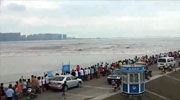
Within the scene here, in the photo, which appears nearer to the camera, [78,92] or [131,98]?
[131,98]

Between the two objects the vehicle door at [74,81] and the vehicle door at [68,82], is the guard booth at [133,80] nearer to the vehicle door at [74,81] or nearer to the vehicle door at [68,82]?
the vehicle door at [68,82]

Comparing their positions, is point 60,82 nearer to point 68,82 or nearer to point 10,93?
point 68,82

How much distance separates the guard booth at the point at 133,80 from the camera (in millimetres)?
23406

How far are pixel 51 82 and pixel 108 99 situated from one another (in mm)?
5224

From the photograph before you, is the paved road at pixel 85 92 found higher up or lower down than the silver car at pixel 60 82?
lower down

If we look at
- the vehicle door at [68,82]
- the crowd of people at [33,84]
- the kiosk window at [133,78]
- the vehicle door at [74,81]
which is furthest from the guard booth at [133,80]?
the crowd of people at [33,84]

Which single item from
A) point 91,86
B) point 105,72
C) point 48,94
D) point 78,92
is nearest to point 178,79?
point 105,72

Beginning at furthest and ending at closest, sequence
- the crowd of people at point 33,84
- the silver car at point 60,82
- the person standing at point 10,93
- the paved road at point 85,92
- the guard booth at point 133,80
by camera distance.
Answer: the silver car at point 60,82 → the guard booth at point 133,80 → the paved road at point 85,92 → the crowd of people at point 33,84 → the person standing at point 10,93

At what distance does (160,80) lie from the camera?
30.7m

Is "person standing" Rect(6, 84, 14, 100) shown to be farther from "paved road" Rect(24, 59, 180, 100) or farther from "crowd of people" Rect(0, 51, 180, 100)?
"paved road" Rect(24, 59, 180, 100)

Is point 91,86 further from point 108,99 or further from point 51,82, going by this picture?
point 108,99

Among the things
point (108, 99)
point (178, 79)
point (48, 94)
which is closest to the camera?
point (108, 99)

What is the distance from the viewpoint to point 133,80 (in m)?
23.7

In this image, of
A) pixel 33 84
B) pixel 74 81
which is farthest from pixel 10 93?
pixel 74 81
